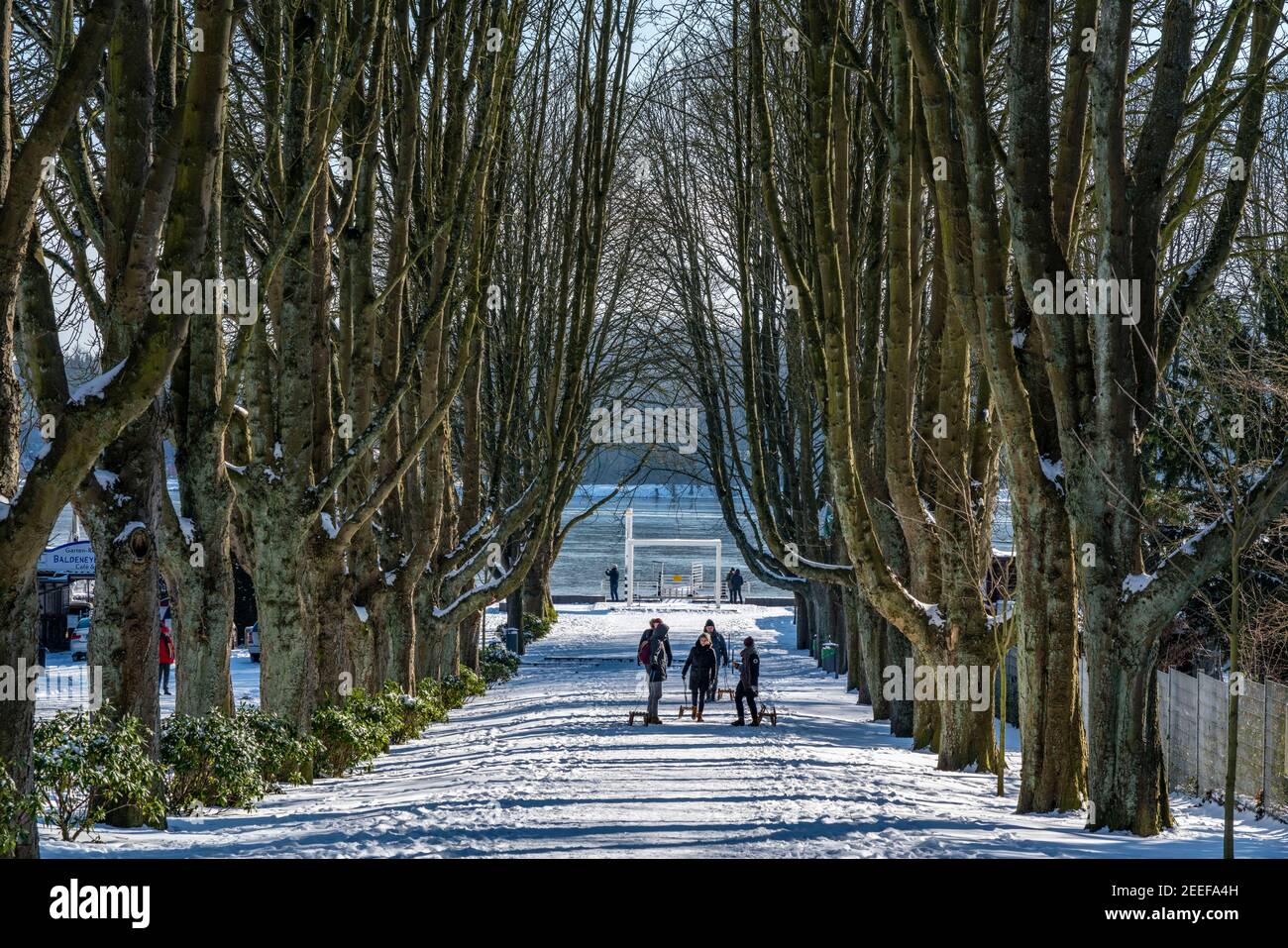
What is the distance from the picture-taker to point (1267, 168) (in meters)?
21.1

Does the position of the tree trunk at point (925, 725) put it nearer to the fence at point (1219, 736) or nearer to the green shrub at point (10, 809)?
the fence at point (1219, 736)

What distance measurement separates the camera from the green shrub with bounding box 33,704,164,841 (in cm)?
819

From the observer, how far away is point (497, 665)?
98.0 ft

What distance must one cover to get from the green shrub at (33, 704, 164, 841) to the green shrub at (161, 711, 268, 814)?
1133 mm

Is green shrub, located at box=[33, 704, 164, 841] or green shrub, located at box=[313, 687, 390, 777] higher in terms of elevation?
green shrub, located at box=[33, 704, 164, 841]

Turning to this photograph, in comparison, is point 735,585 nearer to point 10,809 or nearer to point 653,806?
point 653,806

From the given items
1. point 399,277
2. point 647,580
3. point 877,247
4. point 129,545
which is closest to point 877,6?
point 877,247

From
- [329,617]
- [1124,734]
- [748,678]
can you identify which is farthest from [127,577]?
[748,678]

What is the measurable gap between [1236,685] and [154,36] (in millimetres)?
9503

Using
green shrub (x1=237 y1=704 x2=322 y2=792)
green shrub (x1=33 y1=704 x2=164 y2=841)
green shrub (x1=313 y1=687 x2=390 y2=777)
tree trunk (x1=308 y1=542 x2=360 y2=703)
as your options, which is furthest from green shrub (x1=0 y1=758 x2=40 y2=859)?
tree trunk (x1=308 y1=542 x2=360 y2=703)

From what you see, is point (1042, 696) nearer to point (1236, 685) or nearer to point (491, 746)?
point (1236, 685)

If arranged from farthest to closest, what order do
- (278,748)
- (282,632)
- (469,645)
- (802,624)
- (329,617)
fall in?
(802,624) → (469,645) → (329,617) → (282,632) → (278,748)

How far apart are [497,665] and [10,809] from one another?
76.6ft

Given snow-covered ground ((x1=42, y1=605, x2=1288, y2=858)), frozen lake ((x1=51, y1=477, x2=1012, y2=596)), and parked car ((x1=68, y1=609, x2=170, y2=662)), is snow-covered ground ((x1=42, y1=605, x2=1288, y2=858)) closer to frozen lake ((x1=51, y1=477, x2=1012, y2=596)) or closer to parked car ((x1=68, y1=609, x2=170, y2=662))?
parked car ((x1=68, y1=609, x2=170, y2=662))
